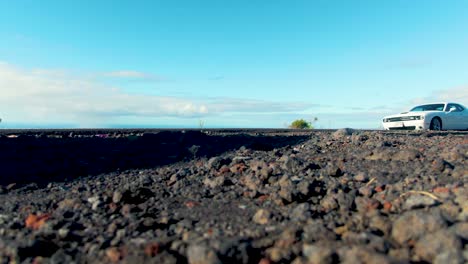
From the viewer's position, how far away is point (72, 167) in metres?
6.82

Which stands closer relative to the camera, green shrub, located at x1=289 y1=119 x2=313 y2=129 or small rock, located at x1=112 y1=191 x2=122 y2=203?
small rock, located at x1=112 y1=191 x2=122 y2=203

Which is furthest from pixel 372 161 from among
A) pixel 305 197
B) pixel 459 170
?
pixel 305 197

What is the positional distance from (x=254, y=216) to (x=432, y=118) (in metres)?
13.4

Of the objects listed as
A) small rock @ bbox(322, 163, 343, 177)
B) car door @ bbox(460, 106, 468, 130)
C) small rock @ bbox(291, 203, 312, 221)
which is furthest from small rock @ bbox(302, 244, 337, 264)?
car door @ bbox(460, 106, 468, 130)

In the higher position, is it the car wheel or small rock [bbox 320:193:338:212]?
the car wheel

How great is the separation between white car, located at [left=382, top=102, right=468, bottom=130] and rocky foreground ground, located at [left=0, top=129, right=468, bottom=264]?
32.4ft

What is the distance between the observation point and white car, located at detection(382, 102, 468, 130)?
48.9 feet

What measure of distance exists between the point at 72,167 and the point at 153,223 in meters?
3.95

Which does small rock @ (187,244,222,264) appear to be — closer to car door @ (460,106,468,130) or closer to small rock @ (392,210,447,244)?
small rock @ (392,210,447,244)

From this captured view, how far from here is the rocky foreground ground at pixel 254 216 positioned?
2580 mm

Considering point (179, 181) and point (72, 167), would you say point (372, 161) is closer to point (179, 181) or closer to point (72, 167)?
point (179, 181)

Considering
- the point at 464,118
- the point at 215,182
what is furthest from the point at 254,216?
the point at 464,118

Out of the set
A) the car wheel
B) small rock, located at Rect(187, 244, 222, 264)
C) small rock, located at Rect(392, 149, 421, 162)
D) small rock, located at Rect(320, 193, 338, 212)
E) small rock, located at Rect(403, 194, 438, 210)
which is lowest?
small rock, located at Rect(187, 244, 222, 264)

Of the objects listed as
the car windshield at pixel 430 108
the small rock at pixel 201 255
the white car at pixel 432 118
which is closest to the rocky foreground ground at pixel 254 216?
the small rock at pixel 201 255
